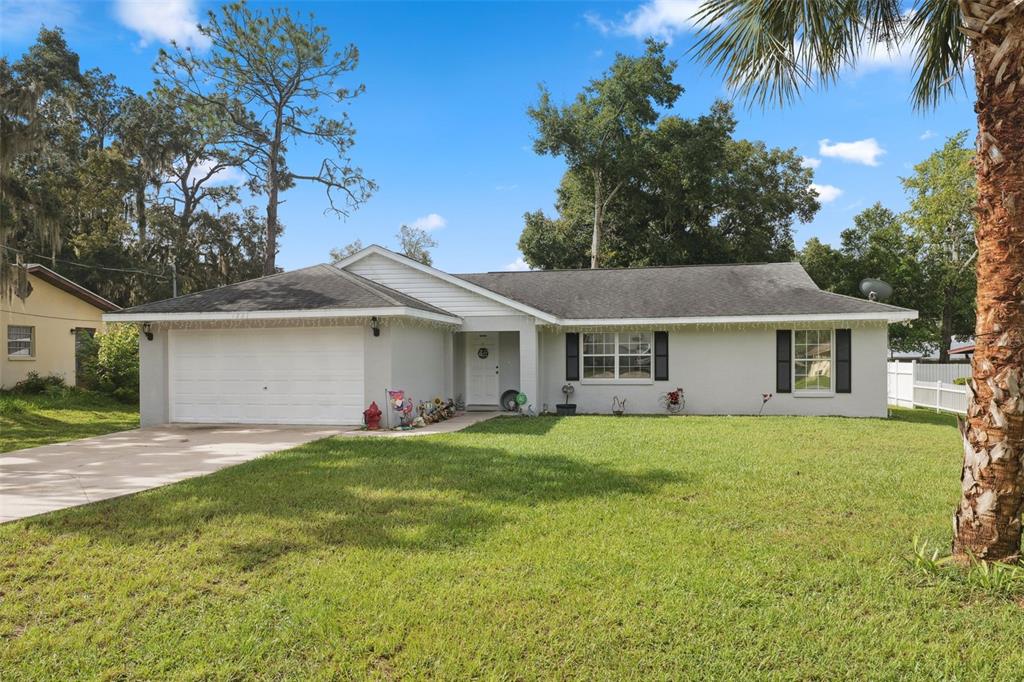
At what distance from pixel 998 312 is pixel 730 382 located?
1125 cm

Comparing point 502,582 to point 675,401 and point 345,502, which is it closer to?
point 345,502

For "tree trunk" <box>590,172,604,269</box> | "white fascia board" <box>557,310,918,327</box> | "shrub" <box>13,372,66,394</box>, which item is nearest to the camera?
"white fascia board" <box>557,310,918,327</box>

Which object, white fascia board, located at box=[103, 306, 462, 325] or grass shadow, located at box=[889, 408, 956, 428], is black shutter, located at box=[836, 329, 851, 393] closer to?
grass shadow, located at box=[889, 408, 956, 428]

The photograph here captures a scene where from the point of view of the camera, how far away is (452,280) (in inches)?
590

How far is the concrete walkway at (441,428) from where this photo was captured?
36.5ft

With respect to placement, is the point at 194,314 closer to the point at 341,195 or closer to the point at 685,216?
the point at 341,195

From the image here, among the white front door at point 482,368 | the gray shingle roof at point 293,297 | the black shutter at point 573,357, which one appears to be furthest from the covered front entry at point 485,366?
the gray shingle roof at point 293,297

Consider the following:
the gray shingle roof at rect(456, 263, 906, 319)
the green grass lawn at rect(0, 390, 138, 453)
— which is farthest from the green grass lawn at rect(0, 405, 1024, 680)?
the gray shingle roof at rect(456, 263, 906, 319)

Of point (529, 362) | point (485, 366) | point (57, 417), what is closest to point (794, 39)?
point (529, 362)

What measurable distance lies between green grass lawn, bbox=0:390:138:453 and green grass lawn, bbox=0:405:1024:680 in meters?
6.92

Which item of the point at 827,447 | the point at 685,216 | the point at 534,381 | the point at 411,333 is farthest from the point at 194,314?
the point at 685,216

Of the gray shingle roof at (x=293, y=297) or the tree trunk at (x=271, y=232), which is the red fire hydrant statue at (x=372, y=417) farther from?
the tree trunk at (x=271, y=232)

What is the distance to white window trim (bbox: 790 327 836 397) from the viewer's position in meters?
14.7

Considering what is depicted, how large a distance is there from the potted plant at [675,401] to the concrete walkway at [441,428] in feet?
13.5
